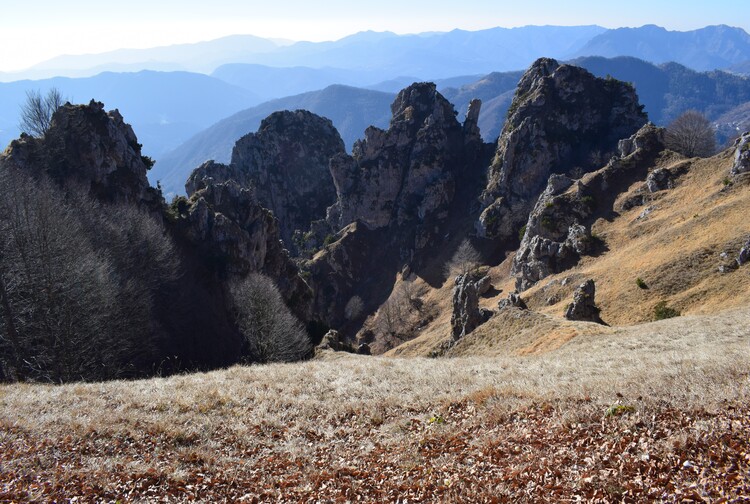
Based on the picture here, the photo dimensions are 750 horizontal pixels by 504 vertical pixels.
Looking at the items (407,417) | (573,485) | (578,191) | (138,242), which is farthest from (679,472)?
(578,191)

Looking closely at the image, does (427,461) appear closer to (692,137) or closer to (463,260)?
(463,260)

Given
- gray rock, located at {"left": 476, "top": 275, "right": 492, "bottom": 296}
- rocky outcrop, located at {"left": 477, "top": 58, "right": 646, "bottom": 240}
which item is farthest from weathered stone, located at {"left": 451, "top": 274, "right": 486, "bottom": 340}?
rocky outcrop, located at {"left": 477, "top": 58, "right": 646, "bottom": 240}

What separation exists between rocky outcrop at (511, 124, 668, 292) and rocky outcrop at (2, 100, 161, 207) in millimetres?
57947

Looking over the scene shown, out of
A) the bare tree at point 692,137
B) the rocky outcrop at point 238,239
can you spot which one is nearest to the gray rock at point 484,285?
the rocky outcrop at point 238,239

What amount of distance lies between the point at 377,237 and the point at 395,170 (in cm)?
1971

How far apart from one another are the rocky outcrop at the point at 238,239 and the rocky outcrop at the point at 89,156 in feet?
22.3

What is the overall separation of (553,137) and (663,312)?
74433 mm

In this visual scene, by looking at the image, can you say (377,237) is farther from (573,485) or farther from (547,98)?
(573,485)

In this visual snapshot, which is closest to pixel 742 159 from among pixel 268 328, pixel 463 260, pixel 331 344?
pixel 463 260

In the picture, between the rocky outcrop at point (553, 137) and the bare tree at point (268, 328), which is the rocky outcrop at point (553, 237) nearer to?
the rocky outcrop at point (553, 137)

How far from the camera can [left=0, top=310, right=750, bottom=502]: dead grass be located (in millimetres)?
10664

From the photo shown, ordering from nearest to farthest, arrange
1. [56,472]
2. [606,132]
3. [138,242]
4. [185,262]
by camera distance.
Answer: [56,472], [138,242], [185,262], [606,132]

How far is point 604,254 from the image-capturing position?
6181 centimetres

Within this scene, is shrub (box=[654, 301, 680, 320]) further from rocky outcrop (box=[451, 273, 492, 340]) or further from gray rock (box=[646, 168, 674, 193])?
gray rock (box=[646, 168, 674, 193])
